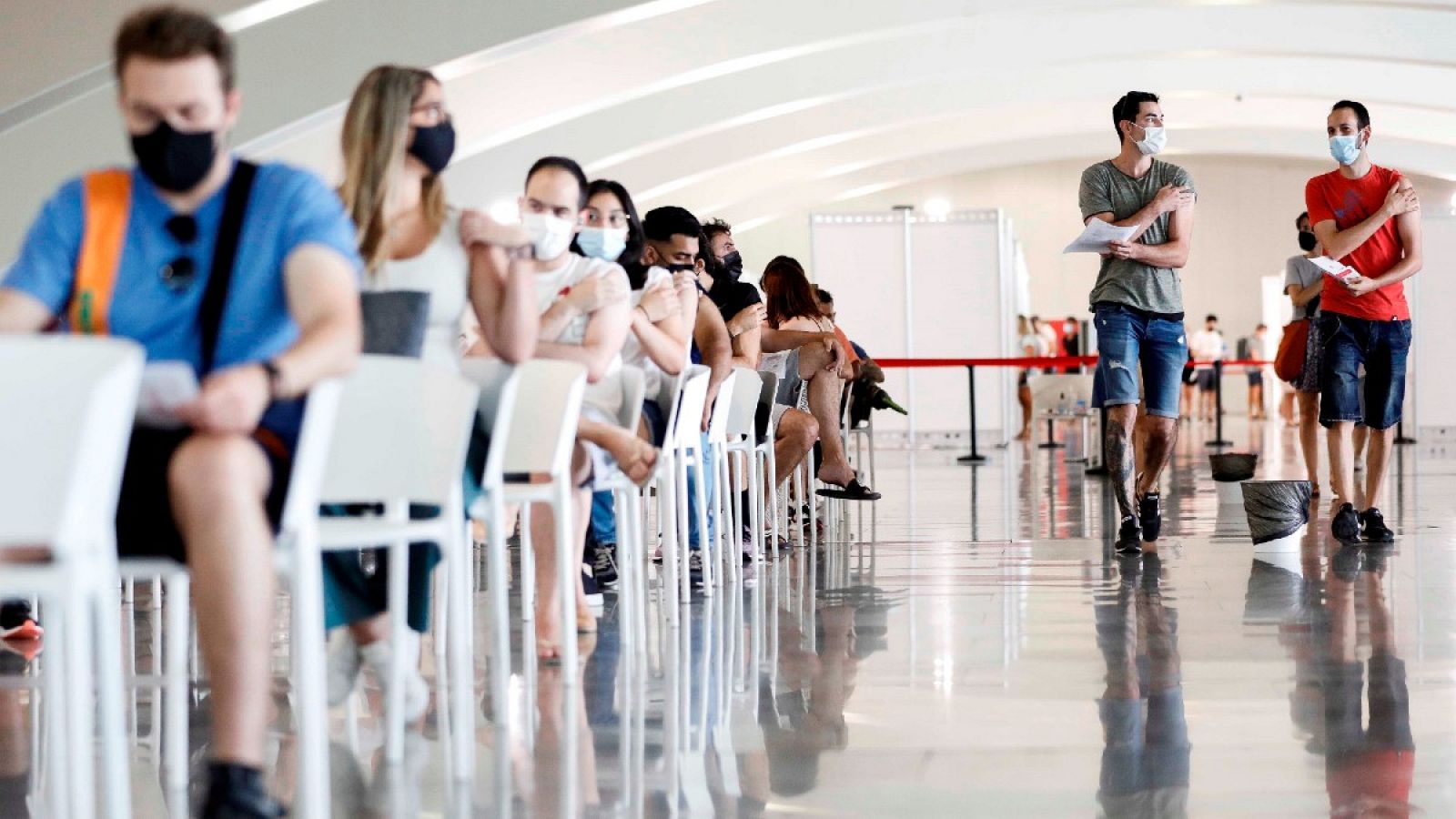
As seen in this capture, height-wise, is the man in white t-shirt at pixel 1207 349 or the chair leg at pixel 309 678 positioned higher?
the man in white t-shirt at pixel 1207 349

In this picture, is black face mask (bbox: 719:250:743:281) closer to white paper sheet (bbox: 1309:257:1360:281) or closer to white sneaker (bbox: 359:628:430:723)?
white paper sheet (bbox: 1309:257:1360:281)

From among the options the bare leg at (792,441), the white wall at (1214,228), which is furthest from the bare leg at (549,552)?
the white wall at (1214,228)

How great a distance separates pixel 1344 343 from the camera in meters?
6.00

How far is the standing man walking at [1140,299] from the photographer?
19.0ft

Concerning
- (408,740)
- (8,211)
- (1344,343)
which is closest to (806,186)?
(8,211)

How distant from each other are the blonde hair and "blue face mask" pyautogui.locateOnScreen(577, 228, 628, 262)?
1.29 m

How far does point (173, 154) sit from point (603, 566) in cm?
332

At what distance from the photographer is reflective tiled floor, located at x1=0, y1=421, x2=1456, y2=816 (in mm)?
2443

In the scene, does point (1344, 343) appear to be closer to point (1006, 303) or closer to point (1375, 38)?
point (1006, 303)

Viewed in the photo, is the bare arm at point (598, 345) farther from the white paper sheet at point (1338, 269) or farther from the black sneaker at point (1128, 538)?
the white paper sheet at point (1338, 269)

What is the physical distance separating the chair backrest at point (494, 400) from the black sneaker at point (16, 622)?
Result: 1728mm

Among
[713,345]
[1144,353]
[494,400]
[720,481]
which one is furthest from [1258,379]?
[494,400]

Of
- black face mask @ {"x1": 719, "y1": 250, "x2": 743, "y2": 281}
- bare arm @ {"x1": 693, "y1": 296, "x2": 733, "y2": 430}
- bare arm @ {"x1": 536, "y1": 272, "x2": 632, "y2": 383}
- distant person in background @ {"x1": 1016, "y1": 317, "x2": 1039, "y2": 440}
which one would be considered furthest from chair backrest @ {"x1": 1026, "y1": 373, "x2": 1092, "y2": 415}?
bare arm @ {"x1": 536, "y1": 272, "x2": 632, "y2": 383}

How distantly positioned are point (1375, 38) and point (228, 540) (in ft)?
54.8
